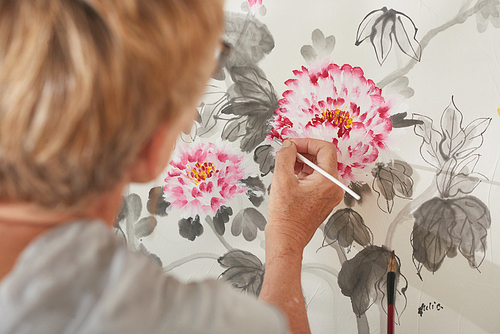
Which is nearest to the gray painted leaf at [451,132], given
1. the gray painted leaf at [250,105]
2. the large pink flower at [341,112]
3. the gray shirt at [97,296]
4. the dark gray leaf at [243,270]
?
the large pink flower at [341,112]

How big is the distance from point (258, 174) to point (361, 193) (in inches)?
8.2

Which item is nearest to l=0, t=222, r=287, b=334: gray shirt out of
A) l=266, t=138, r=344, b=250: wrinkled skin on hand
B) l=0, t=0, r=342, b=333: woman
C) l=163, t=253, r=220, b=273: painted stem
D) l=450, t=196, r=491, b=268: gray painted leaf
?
l=0, t=0, r=342, b=333: woman

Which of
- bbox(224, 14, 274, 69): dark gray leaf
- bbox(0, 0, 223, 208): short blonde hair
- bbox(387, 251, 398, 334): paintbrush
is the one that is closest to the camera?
bbox(0, 0, 223, 208): short blonde hair

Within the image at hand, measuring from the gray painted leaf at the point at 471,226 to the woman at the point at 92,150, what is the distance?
486 mm

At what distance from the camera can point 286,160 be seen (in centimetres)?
69

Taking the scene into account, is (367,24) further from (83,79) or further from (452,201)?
(83,79)

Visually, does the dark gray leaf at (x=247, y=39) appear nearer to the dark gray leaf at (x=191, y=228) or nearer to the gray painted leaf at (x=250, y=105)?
the gray painted leaf at (x=250, y=105)

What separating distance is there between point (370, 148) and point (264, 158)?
0.21 metres

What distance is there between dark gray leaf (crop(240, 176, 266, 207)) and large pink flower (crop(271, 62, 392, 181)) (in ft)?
0.39

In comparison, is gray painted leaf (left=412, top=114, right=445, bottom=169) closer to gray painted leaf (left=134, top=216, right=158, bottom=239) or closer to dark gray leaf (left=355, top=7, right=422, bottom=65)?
dark gray leaf (left=355, top=7, right=422, bottom=65)

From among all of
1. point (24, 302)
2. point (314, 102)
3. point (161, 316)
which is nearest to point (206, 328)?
point (161, 316)

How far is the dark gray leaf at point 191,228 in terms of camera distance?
0.78 metres

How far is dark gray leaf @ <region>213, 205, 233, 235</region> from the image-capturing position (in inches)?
30.3
